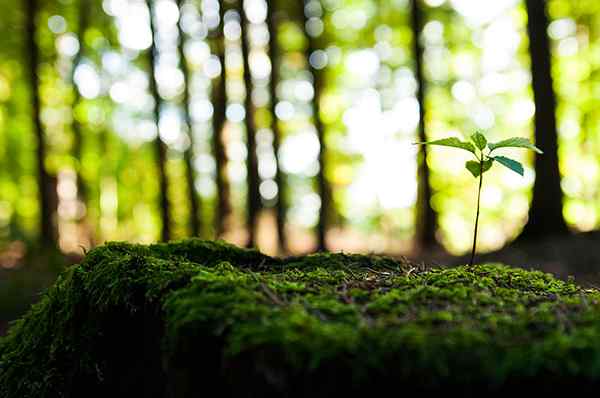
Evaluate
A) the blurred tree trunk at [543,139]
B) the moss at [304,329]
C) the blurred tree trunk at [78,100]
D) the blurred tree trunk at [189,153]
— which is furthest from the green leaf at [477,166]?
the blurred tree trunk at [78,100]

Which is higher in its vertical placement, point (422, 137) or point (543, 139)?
point (422, 137)

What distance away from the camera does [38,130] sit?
17.3 m

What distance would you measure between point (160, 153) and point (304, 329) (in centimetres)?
1685

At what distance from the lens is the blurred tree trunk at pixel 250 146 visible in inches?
655

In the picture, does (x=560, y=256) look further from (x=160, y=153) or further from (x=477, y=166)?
(x=160, y=153)

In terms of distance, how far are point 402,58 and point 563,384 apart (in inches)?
916

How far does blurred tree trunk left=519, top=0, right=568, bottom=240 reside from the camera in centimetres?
1046

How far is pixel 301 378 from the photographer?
5.22 feet

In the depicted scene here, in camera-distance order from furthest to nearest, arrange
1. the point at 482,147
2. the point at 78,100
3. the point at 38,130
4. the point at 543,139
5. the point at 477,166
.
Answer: the point at 78,100 < the point at 38,130 < the point at 543,139 < the point at 477,166 < the point at 482,147

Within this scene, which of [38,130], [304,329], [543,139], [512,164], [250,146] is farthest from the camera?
[38,130]

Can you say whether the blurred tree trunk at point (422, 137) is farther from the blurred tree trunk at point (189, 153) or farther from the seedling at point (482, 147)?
the seedling at point (482, 147)

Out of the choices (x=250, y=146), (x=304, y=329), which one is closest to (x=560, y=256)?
(x=304, y=329)

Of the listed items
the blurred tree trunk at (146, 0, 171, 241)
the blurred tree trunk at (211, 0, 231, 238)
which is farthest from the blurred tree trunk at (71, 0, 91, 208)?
the blurred tree trunk at (211, 0, 231, 238)

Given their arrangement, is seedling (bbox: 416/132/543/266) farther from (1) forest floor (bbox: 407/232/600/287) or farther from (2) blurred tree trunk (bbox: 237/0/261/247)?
(2) blurred tree trunk (bbox: 237/0/261/247)
